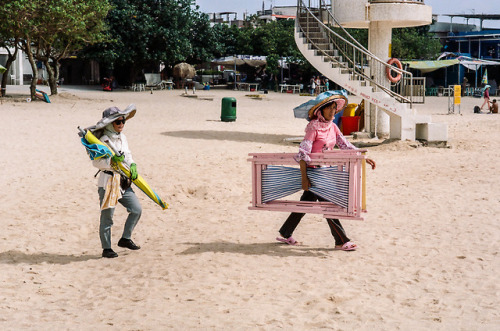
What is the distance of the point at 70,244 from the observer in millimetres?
7875

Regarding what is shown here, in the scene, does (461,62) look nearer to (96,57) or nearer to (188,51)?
(188,51)

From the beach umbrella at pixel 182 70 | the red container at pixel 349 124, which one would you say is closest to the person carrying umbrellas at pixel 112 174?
the red container at pixel 349 124

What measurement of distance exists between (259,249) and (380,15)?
11.2 m

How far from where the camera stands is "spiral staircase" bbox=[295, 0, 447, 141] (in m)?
16.5

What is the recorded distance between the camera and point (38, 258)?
23.6 feet

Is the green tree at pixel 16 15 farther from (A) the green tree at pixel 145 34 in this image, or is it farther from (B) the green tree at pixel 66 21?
(A) the green tree at pixel 145 34

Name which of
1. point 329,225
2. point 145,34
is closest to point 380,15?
point 329,225

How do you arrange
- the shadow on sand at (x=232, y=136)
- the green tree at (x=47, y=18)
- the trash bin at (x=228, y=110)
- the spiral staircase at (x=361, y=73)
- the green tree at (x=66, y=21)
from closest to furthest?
the spiral staircase at (x=361, y=73)
the shadow on sand at (x=232, y=136)
the trash bin at (x=228, y=110)
the green tree at (x=47, y=18)
the green tree at (x=66, y=21)

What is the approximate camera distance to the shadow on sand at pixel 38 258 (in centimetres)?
704

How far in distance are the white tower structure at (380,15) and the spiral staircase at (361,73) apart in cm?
28

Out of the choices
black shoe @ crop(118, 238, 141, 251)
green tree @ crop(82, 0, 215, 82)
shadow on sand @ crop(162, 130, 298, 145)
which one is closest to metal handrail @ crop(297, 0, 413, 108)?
shadow on sand @ crop(162, 130, 298, 145)

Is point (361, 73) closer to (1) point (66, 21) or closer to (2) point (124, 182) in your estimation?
(2) point (124, 182)

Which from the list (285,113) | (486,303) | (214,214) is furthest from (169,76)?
(486,303)

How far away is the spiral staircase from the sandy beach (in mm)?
1941
